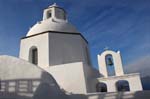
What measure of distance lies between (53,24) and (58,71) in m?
5.59

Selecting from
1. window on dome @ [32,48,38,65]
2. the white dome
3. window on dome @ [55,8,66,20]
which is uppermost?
window on dome @ [55,8,66,20]

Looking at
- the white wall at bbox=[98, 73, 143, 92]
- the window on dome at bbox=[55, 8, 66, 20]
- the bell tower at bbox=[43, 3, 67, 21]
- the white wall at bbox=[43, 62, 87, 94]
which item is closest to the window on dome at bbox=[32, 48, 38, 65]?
the white wall at bbox=[43, 62, 87, 94]

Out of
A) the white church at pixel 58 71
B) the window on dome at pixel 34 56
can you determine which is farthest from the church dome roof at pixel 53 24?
the window on dome at pixel 34 56

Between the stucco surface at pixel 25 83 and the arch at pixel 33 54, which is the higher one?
the arch at pixel 33 54

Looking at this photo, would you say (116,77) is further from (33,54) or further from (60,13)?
(60,13)

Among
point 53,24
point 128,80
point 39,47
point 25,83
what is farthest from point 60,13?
point 25,83

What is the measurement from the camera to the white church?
723 cm

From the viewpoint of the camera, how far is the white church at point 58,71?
7234 millimetres

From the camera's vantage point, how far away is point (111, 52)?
13195mm

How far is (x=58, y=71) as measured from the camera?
1159 centimetres

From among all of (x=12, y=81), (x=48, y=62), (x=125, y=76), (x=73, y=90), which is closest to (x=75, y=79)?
(x=73, y=90)

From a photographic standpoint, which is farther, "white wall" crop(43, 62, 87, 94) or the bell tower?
the bell tower

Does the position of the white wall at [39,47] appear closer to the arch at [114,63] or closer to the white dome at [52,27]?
the white dome at [52,27]

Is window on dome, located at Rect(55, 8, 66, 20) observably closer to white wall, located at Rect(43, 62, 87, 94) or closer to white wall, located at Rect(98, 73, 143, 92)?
white wall, located at Rect(43, 62, 87, 94)
